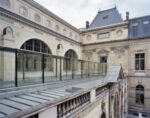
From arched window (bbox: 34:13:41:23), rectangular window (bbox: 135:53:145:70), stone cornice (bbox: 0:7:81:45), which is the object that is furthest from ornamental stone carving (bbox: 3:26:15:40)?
rectangular window (bbox: 135:53:145:70)

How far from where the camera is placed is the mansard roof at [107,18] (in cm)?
2036

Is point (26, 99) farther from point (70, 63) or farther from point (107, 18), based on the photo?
point (107, 18)

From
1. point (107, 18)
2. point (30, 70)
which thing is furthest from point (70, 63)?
point (107, 18)

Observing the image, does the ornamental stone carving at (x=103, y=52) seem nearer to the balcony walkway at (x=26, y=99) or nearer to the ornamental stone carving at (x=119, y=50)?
the ornamental stone carving at (x=119, y=50)

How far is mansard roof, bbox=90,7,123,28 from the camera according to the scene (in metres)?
20.4

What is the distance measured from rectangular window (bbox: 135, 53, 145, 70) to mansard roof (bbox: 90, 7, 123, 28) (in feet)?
19.4

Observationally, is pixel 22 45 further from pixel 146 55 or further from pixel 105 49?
pixel 146 55

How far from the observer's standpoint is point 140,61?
688 inches

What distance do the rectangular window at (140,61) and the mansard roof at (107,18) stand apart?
233 inches

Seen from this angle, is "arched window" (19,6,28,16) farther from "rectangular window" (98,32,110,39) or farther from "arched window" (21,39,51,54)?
"rectangular window" (98,32,110,39)

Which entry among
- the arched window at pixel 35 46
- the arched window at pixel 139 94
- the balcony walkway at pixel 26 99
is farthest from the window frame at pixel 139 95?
the balcony walkway at pixel 26 99

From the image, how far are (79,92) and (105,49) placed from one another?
54.1 ft

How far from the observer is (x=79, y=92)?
412cm

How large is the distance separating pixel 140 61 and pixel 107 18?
28.3 ft
